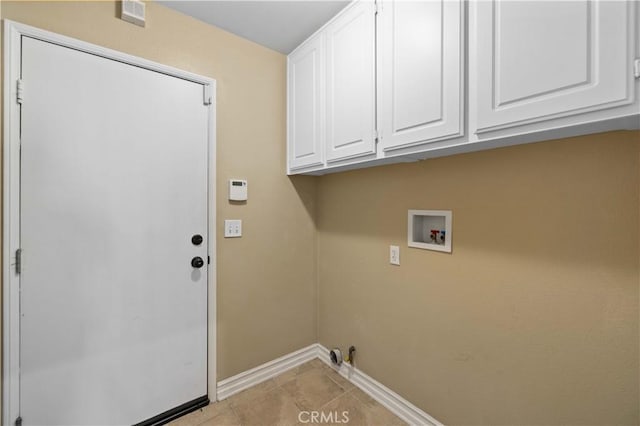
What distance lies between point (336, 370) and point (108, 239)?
1.79 m

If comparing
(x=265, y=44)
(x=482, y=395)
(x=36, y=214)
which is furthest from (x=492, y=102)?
(x=36, y=214)

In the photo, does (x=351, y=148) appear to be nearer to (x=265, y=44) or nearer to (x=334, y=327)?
(x=265, y=44)

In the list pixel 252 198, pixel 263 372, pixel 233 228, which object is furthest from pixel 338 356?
pixel 252 198

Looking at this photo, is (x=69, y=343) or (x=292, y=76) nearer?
(x=69, y=343)

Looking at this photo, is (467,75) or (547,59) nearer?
(547,59)

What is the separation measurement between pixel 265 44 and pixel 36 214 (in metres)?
1.70

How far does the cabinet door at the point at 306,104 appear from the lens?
5.98 ft

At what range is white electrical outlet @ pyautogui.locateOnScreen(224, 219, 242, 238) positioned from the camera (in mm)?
1881

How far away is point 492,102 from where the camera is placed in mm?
1035

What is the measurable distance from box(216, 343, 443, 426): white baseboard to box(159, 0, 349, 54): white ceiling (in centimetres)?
237

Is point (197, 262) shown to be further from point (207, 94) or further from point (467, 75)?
point (467, 75)

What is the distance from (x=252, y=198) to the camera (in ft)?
6.56

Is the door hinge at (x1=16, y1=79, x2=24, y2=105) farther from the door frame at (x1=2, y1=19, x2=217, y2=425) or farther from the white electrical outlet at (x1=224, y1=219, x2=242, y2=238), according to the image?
the white electrical outlet at (x1=224, y1=219, x2=242, y2=238)

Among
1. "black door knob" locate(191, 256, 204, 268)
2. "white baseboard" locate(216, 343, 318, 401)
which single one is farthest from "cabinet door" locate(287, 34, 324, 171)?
"white baseboard" locate(216, 343, 318, 401)
